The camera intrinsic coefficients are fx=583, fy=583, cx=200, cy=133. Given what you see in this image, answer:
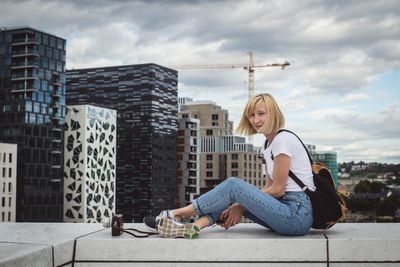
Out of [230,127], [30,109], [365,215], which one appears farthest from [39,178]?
[365,215]

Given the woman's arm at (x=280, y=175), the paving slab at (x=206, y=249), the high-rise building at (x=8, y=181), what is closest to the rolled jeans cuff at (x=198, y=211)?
the paving slab at (x=206, y=249)

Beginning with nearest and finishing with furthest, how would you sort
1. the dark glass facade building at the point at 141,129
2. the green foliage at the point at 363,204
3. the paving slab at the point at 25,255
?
1. the paving slab at the point at 25,255
2. the dark glass facade building at the point at 141,129
3. the green foliage at the point at 363,204

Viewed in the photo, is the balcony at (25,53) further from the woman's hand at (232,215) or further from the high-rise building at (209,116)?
the woman's hand at (232,215)

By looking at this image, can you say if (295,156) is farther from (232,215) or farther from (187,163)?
(187,163)

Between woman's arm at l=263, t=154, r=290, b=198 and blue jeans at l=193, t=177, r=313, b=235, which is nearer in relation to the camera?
blue jeans at l=193, t=177, r=313, b=235

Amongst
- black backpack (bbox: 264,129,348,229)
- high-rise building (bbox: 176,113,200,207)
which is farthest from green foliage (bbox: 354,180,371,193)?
black backpack (bbox: 264,129,348,229)

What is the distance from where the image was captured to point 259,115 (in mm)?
6434

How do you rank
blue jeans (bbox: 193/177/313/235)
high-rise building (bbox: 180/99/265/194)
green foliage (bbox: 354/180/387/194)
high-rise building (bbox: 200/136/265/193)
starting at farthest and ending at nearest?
1. green foliage (bbox: 354/180/387/194)
2. high-rise building (bbox: 180/99/265/194)
3. high-rise building (bbox: 200/136/265/193)
4. blue jeans (bbox: 193/177/313/235)

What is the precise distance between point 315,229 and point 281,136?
49.3 inches

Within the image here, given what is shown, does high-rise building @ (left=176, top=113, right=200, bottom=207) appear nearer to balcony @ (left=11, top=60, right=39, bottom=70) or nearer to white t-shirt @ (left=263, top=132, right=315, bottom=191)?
balcony @ (left=11, top=60, right=39, bottom=70)

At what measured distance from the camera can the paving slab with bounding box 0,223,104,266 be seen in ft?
18.7

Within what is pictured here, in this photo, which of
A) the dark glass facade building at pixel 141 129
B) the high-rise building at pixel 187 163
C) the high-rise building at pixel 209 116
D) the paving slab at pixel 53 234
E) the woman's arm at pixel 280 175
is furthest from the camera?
the high-rise building at pixel 209 116

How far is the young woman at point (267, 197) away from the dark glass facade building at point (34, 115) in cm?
7882

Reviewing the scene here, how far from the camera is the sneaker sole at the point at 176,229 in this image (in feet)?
19.2
